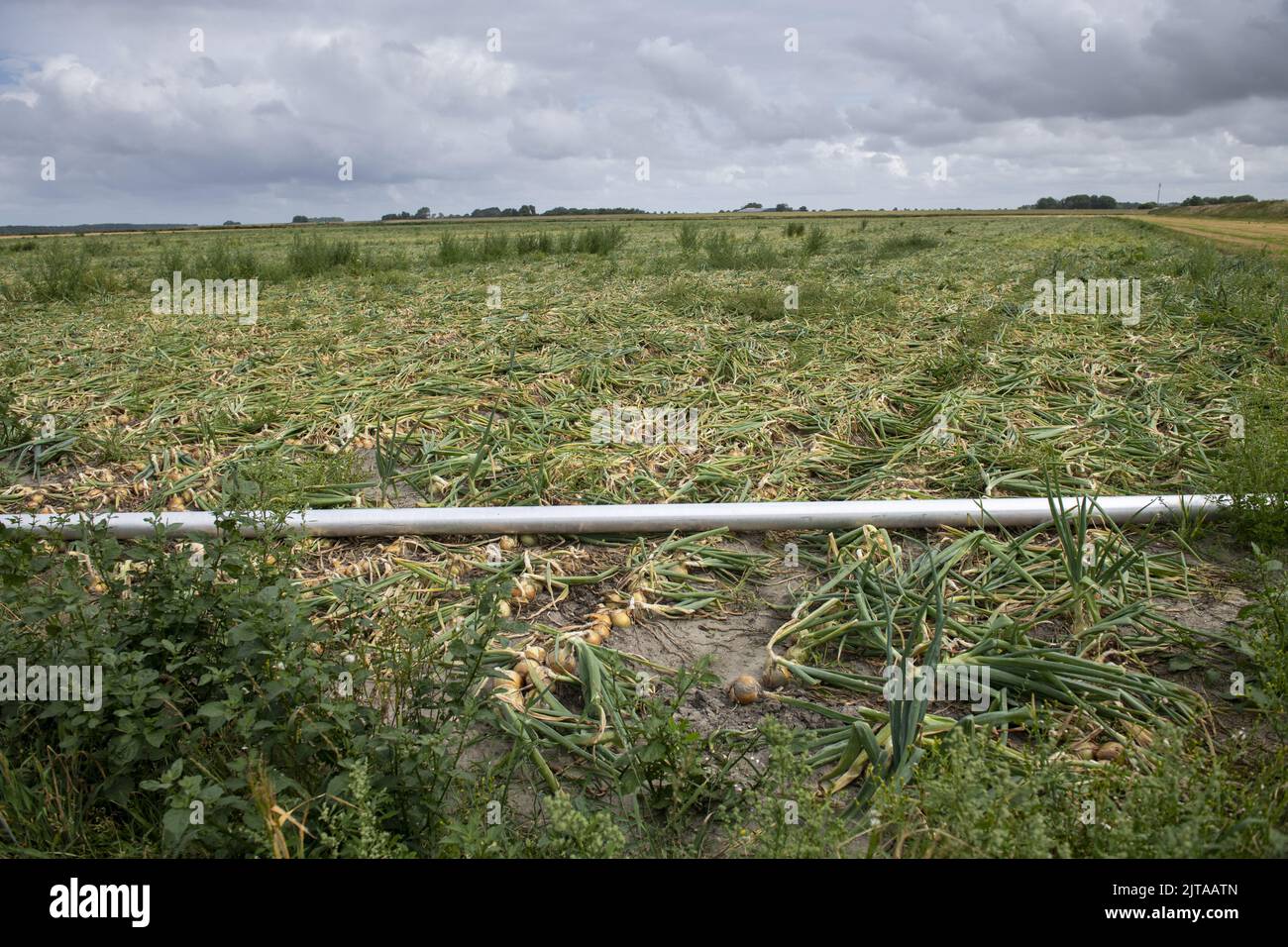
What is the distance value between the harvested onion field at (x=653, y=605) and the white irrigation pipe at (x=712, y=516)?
7 cm

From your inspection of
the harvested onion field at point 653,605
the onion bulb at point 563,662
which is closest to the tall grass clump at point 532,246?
the harvested onion field at point 653,605

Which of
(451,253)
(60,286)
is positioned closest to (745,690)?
(60,286)

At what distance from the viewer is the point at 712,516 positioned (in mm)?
3340

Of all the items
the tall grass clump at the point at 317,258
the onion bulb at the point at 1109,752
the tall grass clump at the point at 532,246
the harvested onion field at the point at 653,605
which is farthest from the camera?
the tall grass clump at the point at 532,246

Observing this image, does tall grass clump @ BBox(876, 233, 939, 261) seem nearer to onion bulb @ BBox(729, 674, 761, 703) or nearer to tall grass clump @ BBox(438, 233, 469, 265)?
tall grass clump @ BBox(438, 233, 469, 265)

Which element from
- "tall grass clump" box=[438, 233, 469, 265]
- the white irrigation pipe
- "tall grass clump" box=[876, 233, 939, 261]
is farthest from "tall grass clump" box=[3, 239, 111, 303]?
"tall grass clump" box=[876, 233, 939, 261]

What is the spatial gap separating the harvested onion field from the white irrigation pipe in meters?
0.07

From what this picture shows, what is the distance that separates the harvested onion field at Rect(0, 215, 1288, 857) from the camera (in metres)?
1.73

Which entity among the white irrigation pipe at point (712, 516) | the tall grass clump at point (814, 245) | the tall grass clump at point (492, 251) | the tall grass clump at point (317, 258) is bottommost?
the white irrigation pipe at point (712, 516)

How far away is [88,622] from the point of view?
2.01m

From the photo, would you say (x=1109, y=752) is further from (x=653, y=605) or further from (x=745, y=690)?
(x=653, y=605)

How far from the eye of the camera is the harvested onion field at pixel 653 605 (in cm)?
173

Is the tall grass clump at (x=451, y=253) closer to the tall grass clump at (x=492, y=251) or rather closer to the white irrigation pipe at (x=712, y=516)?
the tall grass clump at (x=492, y=251)

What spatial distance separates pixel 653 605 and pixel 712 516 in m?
0.61
